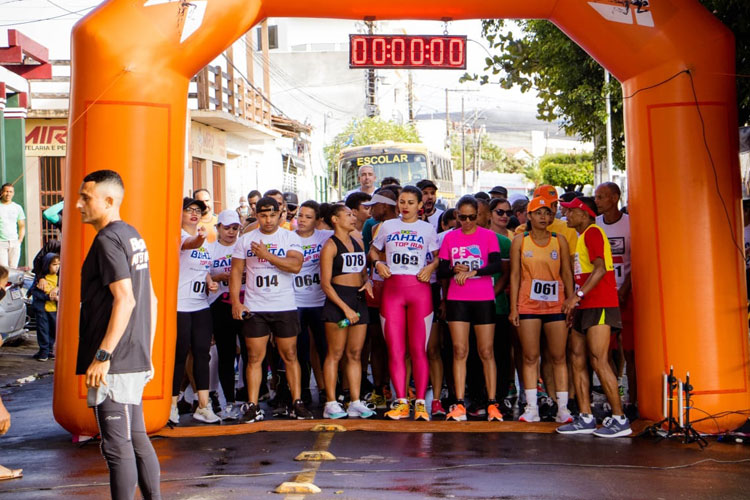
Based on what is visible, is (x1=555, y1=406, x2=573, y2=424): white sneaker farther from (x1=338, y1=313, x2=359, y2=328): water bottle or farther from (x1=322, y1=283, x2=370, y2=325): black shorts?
(x1=338, y1=313, x2=359, y2=328): water bottle

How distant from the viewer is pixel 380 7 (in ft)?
28.0

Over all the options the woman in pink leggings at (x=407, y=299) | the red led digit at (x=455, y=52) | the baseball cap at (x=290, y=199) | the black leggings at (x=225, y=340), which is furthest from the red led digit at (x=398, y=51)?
the baseball cap at (x=290, y=199)

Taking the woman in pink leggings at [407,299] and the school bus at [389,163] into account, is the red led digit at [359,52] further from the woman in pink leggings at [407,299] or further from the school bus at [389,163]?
the school bus at [389,163]

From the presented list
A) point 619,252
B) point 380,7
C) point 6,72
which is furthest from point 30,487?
point 6,72

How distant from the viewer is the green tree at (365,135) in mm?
51531

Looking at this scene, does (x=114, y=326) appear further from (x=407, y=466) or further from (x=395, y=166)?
(x=395, y=166)

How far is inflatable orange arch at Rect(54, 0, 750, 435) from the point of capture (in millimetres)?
8039

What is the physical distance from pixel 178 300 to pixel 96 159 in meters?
1.54

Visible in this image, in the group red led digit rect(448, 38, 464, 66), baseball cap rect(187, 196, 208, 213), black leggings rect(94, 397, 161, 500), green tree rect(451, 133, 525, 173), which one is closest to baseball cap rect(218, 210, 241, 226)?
baseball cap rect(187, 196, 208, 213)

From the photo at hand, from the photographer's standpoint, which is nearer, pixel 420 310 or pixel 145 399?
pixel 145 399

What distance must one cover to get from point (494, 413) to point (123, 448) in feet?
14.5

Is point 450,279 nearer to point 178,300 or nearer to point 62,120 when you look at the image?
point 178,300

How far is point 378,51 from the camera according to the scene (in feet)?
30.3

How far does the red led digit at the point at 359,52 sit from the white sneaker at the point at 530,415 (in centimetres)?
352
